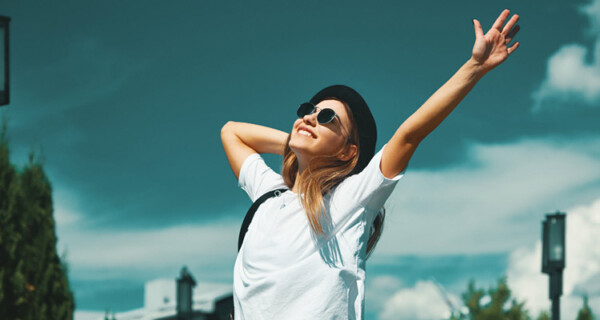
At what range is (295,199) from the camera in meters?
2.86

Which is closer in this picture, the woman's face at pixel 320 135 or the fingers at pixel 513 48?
the fingers at pixel 513 48

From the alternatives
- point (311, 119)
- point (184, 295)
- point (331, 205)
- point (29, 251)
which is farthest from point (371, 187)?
point (184, 295)

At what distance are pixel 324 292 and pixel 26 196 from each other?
8.27m

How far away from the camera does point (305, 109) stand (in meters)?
2.97

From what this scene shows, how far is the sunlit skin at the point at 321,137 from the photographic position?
2.88 metres

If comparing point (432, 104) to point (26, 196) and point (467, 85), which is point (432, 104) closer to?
point (467, 85)

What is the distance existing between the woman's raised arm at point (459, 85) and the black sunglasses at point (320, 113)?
1.25ft

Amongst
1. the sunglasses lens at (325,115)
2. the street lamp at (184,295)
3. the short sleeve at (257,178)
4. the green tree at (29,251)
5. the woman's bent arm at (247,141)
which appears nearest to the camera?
the sunglasses lens at (325,115)

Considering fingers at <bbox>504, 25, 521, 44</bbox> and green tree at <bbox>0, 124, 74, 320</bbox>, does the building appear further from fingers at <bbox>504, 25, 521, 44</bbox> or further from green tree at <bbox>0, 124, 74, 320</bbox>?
fingers at <bbox>504, 25, 521, 44</bbox>

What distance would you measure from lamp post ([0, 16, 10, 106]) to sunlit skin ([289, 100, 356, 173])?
15.4 ft

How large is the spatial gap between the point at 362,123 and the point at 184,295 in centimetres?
1065

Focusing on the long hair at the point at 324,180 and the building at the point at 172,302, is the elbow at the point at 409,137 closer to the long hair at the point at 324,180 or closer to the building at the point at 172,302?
the long hair at the point at 324,180

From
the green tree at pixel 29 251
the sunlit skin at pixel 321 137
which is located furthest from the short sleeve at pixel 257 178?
the green tree at pixel 29 251

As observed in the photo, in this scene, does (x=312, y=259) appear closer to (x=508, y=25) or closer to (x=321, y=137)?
(x=321, y=137)
